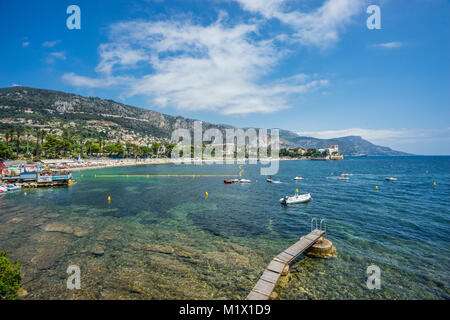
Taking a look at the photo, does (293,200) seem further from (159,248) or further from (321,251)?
(159,248)

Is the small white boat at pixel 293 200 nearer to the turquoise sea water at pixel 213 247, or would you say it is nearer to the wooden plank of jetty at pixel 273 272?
the turquoise sea water at pixel 213 247

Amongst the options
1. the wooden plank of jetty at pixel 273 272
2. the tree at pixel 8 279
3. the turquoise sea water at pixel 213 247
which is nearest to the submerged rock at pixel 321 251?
the wooden plank of jetty at pixel 273 272

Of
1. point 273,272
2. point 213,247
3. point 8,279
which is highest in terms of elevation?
point 8,279

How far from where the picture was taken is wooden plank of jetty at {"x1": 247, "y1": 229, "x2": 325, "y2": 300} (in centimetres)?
1146

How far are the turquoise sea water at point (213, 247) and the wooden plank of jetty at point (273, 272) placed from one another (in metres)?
0.99

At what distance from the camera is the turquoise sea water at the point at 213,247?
13273mm

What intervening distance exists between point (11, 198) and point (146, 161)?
11473 cm

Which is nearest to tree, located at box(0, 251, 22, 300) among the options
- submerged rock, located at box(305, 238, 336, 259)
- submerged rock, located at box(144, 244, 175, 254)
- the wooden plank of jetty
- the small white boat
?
submerged rock, located at box(144, 244, 175, 254)

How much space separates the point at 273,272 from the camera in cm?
1340

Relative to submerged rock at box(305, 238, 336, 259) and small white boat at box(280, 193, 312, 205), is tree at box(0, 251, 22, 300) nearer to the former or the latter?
submerged rock at box(305, 238, 336, 259)

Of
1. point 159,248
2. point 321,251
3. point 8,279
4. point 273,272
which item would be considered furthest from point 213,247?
point 8,279

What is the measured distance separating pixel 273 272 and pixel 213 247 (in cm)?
716
